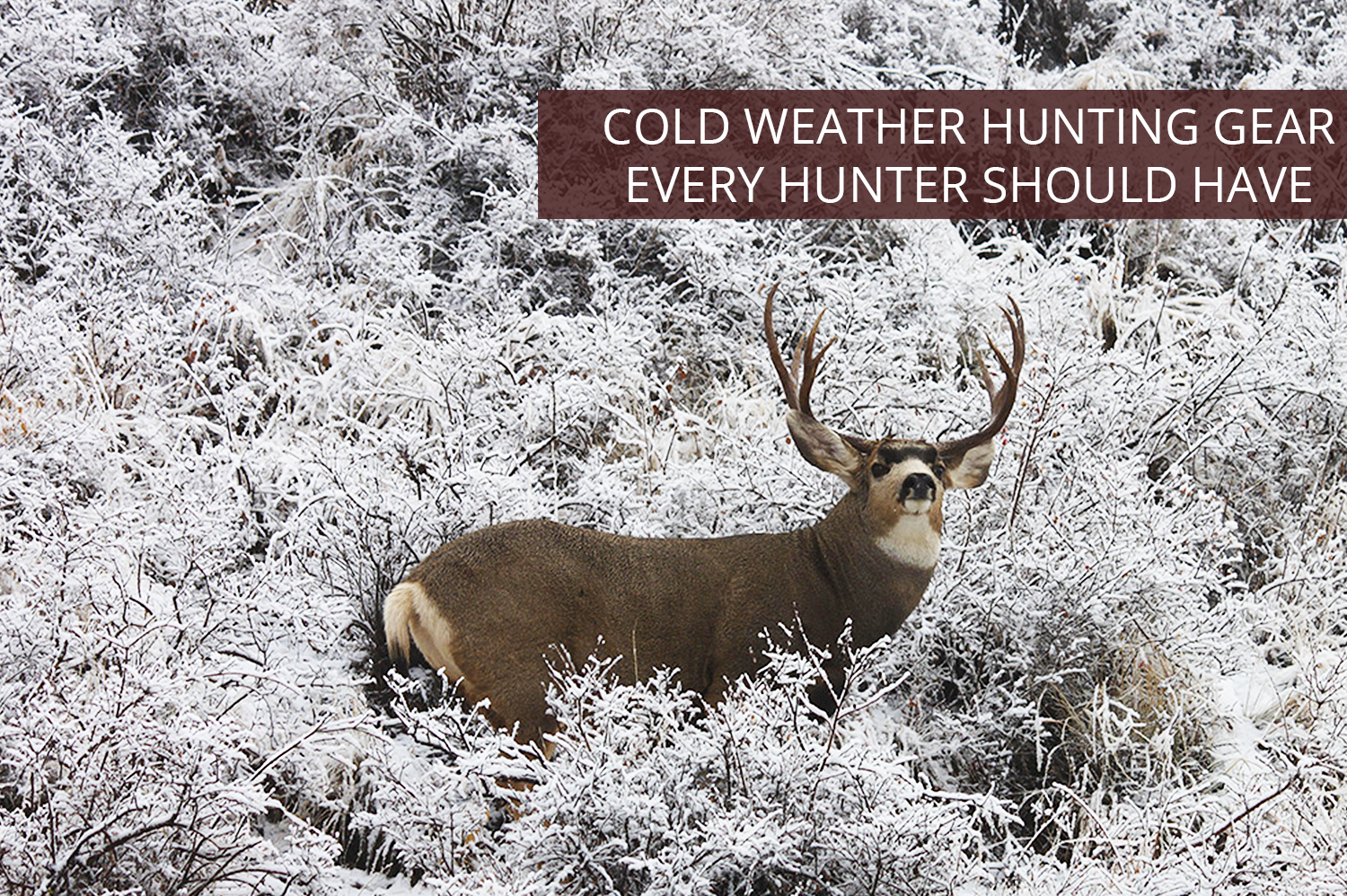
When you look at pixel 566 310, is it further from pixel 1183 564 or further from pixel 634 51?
pixel 1183 564

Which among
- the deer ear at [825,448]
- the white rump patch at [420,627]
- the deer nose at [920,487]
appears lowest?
the white rump patch at [420,627]

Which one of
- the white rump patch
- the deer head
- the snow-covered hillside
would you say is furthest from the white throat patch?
the white rump patch

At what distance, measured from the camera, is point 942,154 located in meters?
8.19

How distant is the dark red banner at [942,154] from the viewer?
284 inches

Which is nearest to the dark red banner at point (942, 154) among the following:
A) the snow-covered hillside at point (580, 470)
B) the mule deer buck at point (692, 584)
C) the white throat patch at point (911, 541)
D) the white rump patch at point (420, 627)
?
the snow-covered hillside at point (580, 470)

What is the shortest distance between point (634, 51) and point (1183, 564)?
16.2 ft

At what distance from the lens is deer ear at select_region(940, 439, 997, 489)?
14.3 feet

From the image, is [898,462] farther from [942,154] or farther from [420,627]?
[942,154]

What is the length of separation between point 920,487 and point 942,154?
475cm

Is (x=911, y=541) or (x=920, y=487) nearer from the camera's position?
(x=920, y=487)

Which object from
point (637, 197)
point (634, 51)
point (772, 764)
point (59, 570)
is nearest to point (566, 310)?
point (637, 197)

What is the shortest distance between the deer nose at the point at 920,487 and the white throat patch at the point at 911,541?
13 cm

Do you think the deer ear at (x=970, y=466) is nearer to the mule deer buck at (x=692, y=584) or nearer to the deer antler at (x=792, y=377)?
the mule deer buck at (x=692, y=584)

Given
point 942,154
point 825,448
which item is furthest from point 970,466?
point 942,154
